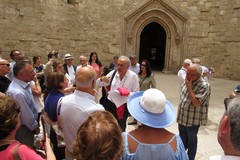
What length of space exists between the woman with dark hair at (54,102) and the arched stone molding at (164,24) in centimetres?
1074

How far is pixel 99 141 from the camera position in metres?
1.21

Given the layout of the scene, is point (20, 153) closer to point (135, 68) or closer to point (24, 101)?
point (24, 101)

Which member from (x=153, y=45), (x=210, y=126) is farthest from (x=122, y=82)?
(x=153, y=45)

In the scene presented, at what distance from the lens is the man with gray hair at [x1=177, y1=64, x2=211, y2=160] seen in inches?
118

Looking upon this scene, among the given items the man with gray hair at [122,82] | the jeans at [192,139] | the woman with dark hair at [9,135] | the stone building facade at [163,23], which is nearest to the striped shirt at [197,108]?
the jeans at [192,139]

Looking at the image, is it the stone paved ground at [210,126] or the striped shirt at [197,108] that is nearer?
the striped shirt at [197,108]

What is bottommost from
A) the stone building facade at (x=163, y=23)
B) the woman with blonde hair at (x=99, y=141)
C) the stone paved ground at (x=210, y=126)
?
the stone paved ground at (x=210, y=126)

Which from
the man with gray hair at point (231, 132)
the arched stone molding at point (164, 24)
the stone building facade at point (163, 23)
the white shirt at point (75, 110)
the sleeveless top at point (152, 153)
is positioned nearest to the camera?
the man with gray hair at point (231, 132)

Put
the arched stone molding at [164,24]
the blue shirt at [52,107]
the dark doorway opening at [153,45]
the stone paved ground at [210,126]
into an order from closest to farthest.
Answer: the blue shirt at [52,107] < the stone paved ground at [210,126] < the arched stone molding at [164,24] < the dark doorway opening at [153,45]

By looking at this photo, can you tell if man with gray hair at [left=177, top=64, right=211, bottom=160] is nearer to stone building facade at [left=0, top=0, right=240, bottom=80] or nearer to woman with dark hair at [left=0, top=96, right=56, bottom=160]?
woman with dark hair at [left=0, top=96, right=56, bottom=160]

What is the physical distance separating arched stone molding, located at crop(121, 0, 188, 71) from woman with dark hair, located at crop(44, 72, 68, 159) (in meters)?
10.7

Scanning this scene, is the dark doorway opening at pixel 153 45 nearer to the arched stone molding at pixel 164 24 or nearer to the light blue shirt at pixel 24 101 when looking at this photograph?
the arched stone molding at pixel 164 24

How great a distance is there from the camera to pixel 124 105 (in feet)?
11.9

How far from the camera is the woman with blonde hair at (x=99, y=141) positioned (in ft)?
3.95
